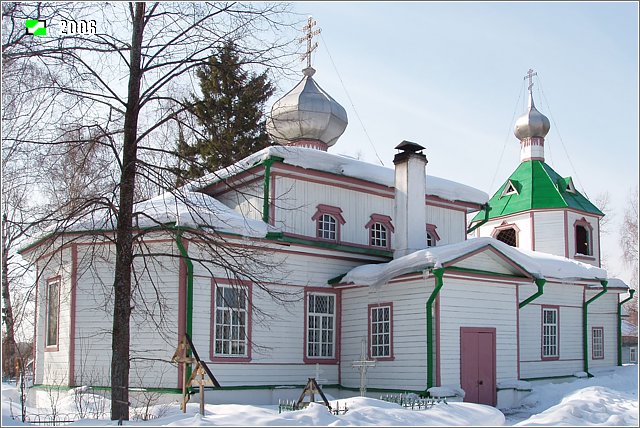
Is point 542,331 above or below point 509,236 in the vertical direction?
below

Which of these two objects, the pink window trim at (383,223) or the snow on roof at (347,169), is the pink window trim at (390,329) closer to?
the pink window trim at (383,223)

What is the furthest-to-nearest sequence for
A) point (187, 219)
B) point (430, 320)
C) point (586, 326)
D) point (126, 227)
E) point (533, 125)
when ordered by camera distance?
point (533, 125) → point (586, 326) → point (430, 320) → point (187, 219) → point (126, 227)

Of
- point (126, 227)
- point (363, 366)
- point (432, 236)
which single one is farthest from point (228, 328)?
point (432, 236)

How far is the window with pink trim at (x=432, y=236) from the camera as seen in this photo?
61.7ft

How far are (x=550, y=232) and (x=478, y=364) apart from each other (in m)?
12.3

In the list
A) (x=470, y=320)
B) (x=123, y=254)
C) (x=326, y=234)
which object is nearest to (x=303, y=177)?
(x=326, y=234)

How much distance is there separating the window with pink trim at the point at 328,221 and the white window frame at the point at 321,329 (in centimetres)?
143

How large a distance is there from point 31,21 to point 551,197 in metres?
21.4

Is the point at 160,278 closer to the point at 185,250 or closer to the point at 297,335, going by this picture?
the point at 185,250

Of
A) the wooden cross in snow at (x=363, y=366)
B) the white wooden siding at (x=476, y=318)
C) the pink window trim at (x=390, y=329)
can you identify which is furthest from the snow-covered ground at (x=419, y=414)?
the pink window trim at (x=390, y=329)

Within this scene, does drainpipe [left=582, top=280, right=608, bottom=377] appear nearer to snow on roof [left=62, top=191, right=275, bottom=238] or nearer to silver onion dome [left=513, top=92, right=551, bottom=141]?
silver onion dome [left=513, top=92, right=551, bottom=141]

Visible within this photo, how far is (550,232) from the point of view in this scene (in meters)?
25.9

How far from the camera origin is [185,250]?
14070 millimetres

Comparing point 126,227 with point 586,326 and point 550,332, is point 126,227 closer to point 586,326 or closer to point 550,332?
point 550,332
